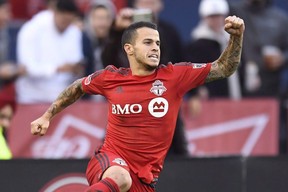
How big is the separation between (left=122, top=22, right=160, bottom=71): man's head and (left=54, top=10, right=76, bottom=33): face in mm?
4785

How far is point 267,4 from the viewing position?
14.0 metres

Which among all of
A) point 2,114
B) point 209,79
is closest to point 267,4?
point 2,114

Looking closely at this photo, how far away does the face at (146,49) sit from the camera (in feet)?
27.6

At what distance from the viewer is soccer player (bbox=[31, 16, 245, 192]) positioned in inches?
332

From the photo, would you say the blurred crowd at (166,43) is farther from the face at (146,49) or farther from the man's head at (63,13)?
the face at (146,49)

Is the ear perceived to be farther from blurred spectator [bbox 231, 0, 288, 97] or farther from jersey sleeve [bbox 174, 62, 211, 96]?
blurred spectator [bbox 231, 0, 288, 97]

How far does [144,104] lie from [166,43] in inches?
166

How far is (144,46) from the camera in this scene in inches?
334

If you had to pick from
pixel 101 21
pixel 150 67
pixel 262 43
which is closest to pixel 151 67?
pixel 150 67

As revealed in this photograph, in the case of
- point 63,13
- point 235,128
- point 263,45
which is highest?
point 63,13

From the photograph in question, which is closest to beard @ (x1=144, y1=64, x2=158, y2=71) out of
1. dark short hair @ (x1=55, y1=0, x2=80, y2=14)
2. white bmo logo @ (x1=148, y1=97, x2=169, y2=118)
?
white bmo logo @ (x1=148, y1=97, x2=169, y2=118)

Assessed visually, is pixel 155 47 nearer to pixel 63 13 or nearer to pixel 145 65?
pixel 145 65

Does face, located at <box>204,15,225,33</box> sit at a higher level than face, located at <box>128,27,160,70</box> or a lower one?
lower

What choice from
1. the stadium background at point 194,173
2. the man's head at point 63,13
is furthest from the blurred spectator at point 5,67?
the stadium background at point 194,173
